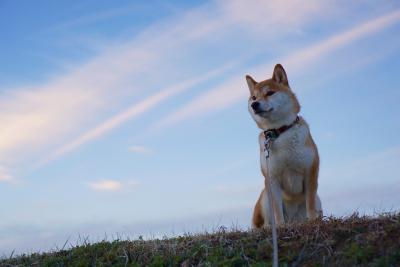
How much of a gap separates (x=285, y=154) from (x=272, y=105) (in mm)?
784

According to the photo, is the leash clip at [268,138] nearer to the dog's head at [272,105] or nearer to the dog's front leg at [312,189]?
the dog's head at [272,105]

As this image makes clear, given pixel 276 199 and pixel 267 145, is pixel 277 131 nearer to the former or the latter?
pixel 267 145

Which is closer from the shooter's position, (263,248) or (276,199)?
(263,248)

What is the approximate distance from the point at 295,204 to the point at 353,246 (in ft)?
9.93

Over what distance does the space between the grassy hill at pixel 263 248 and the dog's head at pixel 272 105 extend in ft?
7.37

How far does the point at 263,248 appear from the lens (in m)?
5.88

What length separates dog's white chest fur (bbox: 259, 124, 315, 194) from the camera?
7.96 m

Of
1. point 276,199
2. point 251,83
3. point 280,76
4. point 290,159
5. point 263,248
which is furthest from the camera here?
point 251,83

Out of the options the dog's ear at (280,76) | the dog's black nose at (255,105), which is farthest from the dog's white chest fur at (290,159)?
the dog's ear at (280,76)

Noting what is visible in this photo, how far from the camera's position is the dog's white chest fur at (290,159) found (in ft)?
26.1

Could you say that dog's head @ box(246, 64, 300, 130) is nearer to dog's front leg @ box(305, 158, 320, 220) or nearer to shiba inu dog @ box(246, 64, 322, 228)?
shiba inu dog @ box(246, 64, 322, 228)

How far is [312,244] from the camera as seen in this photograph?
5738mm

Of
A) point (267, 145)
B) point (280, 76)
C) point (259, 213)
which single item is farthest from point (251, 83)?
point (259, 213)

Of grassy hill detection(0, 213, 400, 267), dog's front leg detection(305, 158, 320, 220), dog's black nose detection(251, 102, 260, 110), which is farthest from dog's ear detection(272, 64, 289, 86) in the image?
grassy hill detection(0, 213, 400, 267)
